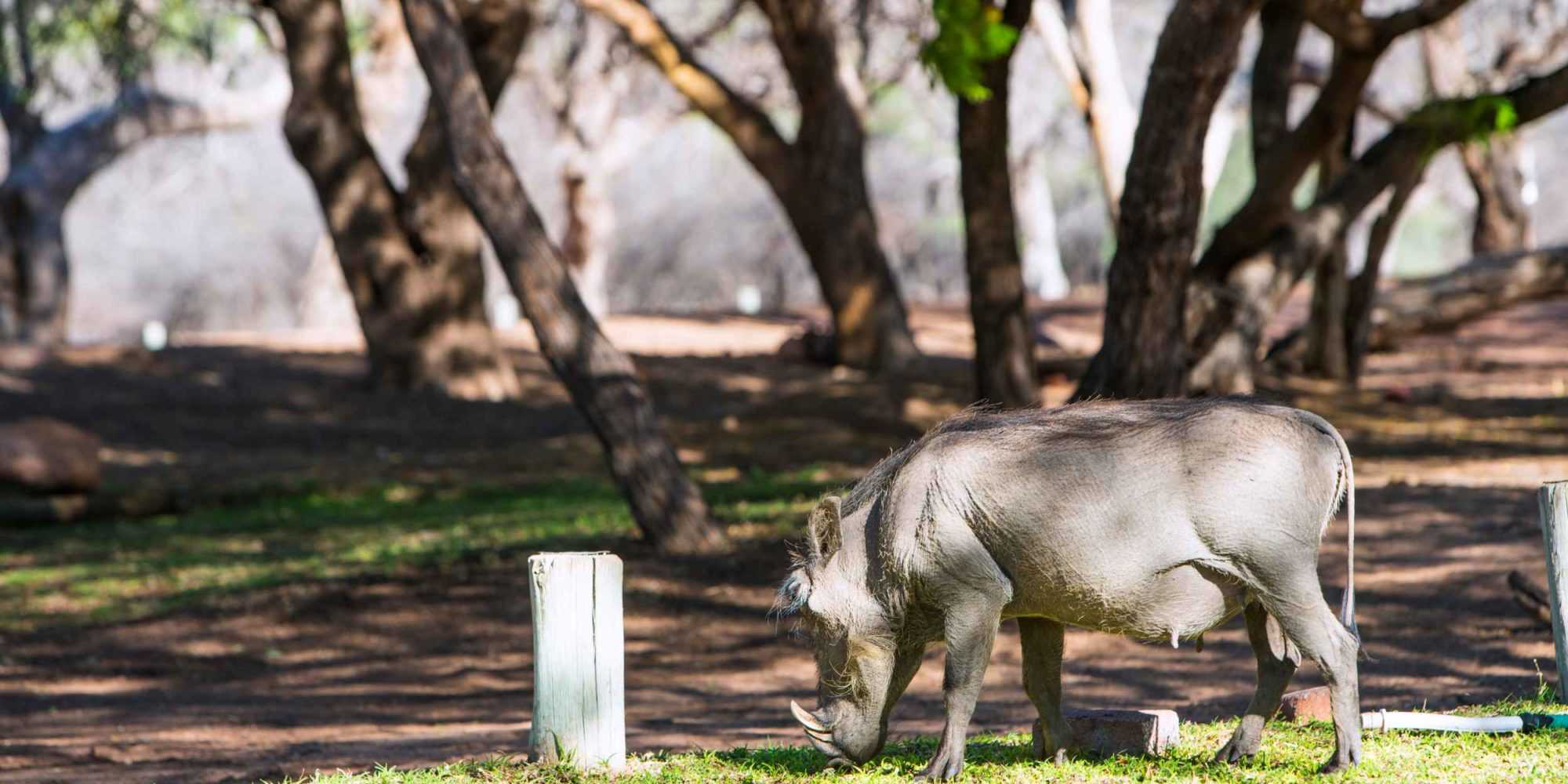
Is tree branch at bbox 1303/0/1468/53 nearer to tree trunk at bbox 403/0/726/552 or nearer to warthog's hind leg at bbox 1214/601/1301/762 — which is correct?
tree trunk at bbox 403/0/726/552

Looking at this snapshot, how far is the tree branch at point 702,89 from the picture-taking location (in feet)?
47.5

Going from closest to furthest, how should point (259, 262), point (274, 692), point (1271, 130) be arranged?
point (274, 692)
point (1271, 130)
point (259, 262)

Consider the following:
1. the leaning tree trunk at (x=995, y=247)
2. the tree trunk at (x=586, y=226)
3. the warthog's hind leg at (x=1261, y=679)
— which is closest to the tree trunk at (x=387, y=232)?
the leaning tree trunk at (x=995, y=247)

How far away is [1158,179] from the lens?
9.77m

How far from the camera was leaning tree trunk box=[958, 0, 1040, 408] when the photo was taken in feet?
39.4

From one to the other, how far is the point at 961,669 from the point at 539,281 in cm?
600


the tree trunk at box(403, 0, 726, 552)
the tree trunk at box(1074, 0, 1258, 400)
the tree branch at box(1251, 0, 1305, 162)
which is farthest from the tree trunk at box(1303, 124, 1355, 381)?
the tree trunk at box(403, 0, 726, 552)

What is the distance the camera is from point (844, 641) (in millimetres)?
4828

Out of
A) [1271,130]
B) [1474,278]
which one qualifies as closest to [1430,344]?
[1474,278]

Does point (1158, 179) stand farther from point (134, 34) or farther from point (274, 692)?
point (134, 34)

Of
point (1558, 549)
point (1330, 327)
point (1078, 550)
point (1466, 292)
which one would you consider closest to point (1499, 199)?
point (1466, 292)

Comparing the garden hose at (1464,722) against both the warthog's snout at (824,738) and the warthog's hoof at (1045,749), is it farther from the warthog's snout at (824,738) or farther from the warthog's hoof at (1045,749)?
the warthog's snout at (824,738)

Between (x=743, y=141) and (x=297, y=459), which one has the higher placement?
(x=743, y=141)

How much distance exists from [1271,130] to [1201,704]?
7483 mm
